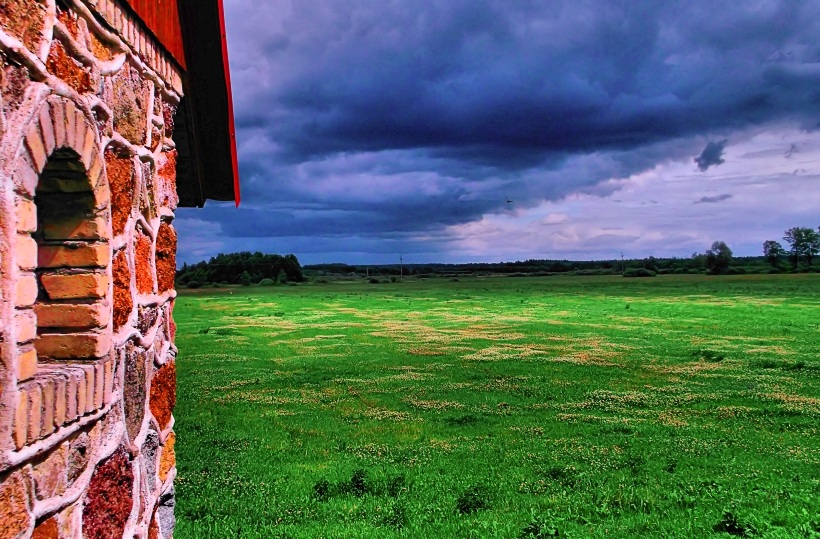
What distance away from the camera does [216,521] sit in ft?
24.2

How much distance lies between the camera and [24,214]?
3.32m

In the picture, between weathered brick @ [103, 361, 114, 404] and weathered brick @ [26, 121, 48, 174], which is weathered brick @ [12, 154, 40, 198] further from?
weathered brick @ [103, 361, 114, 404]

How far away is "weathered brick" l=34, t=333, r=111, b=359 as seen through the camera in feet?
13.6

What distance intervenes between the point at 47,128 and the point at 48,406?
4.85 feet

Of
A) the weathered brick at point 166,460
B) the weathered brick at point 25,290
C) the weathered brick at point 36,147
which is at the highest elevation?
the weathered brick at point 36,147

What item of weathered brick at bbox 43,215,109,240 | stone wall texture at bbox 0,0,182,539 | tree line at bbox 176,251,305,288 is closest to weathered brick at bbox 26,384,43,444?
stone wall texture at bbox 0,0,182,539

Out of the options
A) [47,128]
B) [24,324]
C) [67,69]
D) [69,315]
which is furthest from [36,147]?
[69,315]

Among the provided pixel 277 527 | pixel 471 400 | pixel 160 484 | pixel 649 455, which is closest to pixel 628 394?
pixel 471 400

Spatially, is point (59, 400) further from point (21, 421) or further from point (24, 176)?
point (24, 176)

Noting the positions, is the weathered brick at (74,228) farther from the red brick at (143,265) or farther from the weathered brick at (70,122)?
the red brick at (143,265)

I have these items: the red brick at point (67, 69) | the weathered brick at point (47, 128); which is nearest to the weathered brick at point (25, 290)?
the weathered brick at point (47, 128)

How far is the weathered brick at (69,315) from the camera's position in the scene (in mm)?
4160

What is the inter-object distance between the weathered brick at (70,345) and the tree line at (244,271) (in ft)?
250

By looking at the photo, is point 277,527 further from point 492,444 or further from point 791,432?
point 791,432
